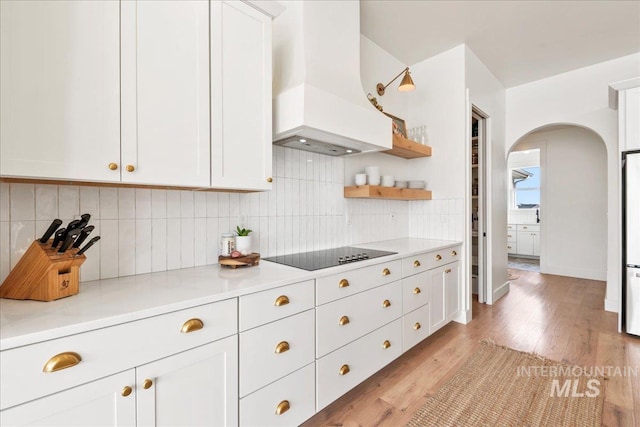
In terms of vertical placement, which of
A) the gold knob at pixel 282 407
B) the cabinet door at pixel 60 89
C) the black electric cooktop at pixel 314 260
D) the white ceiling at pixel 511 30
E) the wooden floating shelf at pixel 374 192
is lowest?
the gold knob at pixel 282 407

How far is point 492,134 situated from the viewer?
3.61 m

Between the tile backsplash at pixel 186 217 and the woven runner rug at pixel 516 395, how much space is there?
1333mm

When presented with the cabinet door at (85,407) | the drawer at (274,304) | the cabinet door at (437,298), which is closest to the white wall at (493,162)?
the cabinet door at (437,298)

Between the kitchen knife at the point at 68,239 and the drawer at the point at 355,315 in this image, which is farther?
the drawer at the point at 355,315

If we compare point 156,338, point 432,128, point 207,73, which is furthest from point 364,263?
point 432,128

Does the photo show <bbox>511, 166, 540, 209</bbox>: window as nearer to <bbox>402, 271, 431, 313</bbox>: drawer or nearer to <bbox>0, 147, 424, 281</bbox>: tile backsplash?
<bbox>402, 271, 431, 313</bbox>: drawer

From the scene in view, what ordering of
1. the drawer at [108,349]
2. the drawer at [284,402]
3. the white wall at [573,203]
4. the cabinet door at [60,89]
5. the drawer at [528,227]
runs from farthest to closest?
the drawer at [528,227], the white wall at [573,203], the drawer at [284,402], the cabinet door at [60,89], the drawer at [108,349]

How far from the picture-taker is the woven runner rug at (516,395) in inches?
64.5

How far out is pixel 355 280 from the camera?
1780mm

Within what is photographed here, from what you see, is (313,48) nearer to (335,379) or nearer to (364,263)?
(364,263)

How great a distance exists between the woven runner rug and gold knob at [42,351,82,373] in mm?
1619

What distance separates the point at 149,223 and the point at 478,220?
3.71m

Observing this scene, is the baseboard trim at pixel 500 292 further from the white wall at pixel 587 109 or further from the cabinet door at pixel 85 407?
the cabinet door at pixel 85 407

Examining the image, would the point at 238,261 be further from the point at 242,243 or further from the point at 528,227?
the point at 528,227
